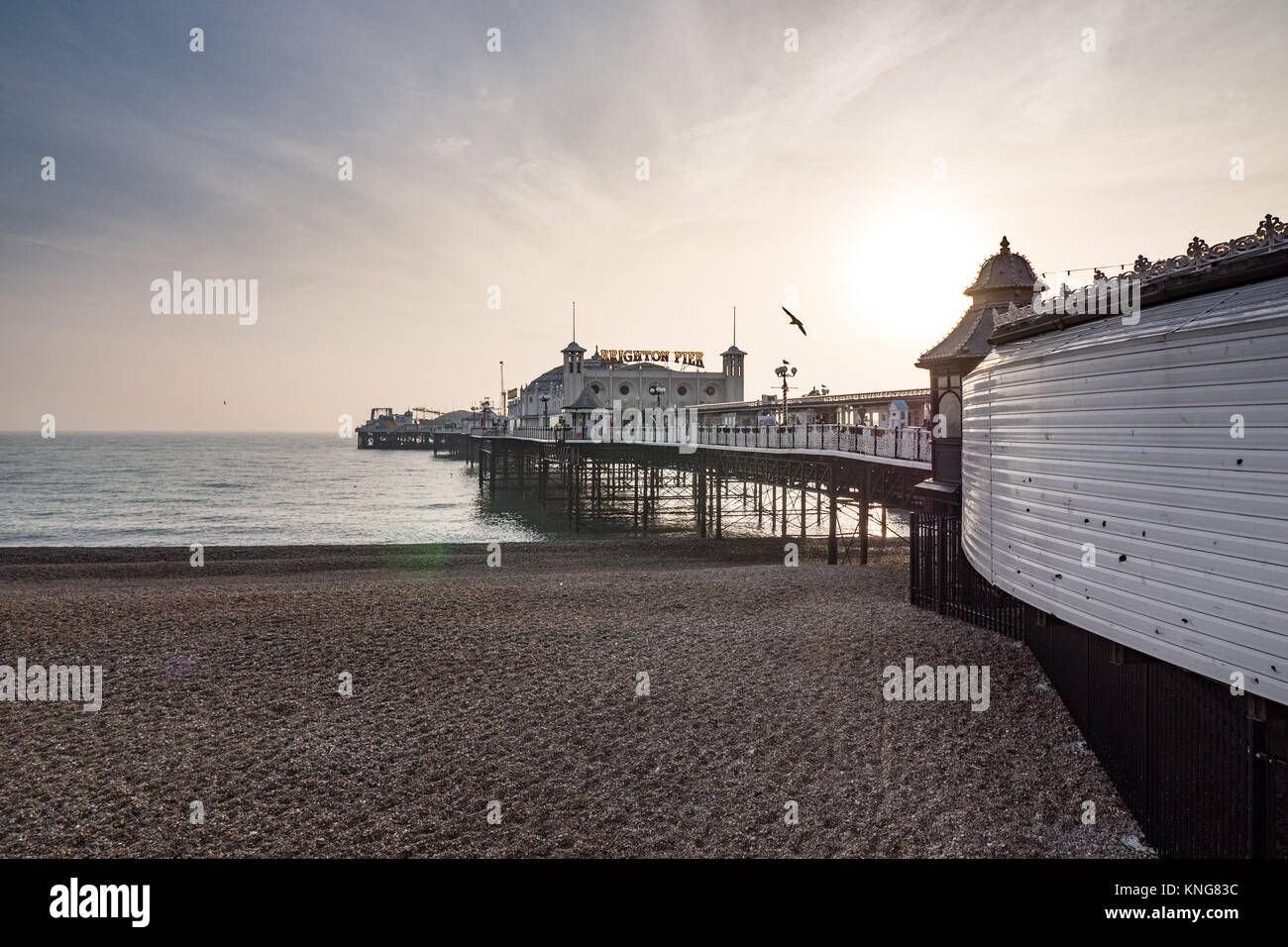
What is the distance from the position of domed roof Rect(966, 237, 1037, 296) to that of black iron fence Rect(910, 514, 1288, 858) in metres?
9.32

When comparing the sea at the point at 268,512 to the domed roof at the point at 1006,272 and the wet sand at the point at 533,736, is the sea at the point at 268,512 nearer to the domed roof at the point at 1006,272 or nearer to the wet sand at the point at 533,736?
the wet sand at the point at 533,736

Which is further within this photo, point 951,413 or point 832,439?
point 832,439

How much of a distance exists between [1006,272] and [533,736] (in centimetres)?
1458

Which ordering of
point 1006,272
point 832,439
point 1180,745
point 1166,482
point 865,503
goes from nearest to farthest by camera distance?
1. point 1166,482
2. point 1180,745
3. point 1006,272
4. point 865,503
5. point 832,439

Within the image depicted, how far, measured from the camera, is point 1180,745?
6762mm

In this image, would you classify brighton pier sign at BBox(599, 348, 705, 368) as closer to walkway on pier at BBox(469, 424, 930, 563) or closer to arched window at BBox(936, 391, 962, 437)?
walkway on pier at BBox(469, 424, 930, 563)

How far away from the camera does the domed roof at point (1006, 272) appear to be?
16141 millimetres

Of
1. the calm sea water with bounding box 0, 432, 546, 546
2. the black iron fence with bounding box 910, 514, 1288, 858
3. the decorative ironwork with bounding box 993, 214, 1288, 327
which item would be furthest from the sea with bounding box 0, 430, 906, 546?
the decorative ironwork with bounding box 993, 214, 1288, 327

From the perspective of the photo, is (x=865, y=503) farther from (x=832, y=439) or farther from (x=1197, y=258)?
(x=1197, y=258)

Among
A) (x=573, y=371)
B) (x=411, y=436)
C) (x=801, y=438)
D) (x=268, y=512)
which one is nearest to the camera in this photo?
(x=801, y=438)

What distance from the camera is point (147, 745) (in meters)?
9.19

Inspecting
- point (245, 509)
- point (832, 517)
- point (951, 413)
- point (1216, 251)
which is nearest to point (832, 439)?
point (832, 517)

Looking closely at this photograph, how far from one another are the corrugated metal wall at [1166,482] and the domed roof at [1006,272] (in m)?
8.90
